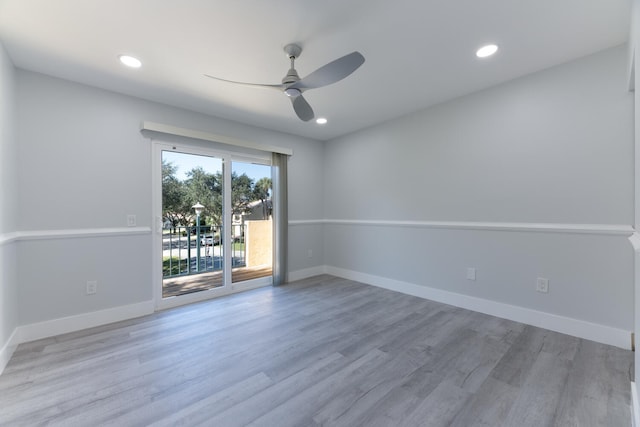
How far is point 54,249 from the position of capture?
99.3 inches

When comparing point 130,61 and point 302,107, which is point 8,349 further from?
point 302,107

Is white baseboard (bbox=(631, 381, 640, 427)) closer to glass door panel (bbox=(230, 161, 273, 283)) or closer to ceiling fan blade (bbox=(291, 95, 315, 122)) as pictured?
ceiling fan blade (bbox=(291, 95, 315, 122))

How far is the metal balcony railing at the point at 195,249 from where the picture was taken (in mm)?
3404

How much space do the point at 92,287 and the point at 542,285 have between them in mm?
4539

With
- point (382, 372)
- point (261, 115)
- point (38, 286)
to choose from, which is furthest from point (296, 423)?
point (261, 115)

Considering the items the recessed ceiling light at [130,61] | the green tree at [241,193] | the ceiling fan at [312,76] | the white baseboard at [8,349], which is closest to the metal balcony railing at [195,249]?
the green tree at [241,193]

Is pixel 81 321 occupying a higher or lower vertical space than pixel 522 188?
lower

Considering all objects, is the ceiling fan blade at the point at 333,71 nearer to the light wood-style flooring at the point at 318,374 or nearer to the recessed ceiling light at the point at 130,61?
the recessed ceiling light at the point at 130,61

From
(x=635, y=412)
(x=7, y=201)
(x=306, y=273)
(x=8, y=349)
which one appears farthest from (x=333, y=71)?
(x=306, y=273)

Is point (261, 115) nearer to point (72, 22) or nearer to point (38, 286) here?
point (72, 22)

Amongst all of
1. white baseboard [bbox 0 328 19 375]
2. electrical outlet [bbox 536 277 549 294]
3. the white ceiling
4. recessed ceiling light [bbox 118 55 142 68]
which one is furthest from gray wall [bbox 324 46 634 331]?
white baseboard [bbox 0 328 19 375]

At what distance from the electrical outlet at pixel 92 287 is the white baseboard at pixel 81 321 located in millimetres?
212

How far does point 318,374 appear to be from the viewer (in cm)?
187

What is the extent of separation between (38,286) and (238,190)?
2.29 metres
